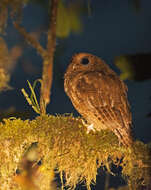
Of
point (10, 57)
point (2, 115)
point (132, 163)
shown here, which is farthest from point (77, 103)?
point (10, 57)

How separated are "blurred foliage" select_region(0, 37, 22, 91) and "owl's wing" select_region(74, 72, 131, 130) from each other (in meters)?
0.89

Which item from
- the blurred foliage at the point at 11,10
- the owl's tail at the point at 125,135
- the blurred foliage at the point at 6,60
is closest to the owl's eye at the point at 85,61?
the owl's tail at the point at 125,135

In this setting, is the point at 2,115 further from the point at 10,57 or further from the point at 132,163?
the point at 132,163

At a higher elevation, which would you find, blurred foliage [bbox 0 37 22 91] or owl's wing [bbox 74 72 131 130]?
blurred foliage [bbox 0 37 22 91]

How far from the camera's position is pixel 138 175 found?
105cm

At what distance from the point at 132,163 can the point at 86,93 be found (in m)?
0.37

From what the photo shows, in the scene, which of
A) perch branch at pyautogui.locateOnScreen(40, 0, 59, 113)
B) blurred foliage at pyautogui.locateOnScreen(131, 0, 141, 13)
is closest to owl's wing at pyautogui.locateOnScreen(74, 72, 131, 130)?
perch branch at pyautogui.locateOnScreen(40, 0, 59, 113)

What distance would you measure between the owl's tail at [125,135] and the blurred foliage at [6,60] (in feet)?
3.50

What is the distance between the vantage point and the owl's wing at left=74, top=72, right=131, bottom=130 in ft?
3.47

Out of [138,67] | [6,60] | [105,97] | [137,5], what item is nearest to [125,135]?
[105,97]

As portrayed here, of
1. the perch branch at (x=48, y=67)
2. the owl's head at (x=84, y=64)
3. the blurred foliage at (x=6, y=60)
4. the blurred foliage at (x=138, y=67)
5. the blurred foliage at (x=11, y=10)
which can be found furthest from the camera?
the blurred foliage at (x=6, y=60)

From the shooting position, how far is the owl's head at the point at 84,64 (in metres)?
1.19

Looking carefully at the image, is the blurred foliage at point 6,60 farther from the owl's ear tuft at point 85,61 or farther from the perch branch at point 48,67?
the owl's ear tuft at point 85,61

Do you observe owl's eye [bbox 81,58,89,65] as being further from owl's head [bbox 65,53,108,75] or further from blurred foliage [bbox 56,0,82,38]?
blurred foliage [bbox 56,0,82,38]
